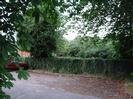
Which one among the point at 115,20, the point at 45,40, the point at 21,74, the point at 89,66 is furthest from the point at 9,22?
the point at 45,40

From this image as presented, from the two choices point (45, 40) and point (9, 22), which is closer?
point (9, 22)

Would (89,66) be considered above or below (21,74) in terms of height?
below

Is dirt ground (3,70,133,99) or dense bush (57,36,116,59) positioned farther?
dense bush (57,36,116,59)

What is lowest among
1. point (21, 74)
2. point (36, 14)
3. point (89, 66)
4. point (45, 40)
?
point (89, 66)

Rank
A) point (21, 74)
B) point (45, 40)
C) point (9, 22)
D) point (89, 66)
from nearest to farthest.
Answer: point (21, 74), point (9, 22), point (89, 66), point (45, 40)

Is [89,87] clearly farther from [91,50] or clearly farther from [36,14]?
[91,50]

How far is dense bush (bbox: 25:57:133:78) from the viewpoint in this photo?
20.5 m

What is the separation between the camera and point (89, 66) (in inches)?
834

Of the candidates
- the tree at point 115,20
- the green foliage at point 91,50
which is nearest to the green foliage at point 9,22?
the tree at point 115,20

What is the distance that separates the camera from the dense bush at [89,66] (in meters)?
20.5

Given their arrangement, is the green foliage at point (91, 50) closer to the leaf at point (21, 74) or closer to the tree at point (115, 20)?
the tree at point (115, 20)

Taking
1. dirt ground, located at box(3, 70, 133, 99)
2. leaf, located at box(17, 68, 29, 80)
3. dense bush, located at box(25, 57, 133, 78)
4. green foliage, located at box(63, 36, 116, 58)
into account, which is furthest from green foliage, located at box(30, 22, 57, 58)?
leaf, located at box(17, 68, 29, 80)

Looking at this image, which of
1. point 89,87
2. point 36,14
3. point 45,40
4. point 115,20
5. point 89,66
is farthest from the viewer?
point 45,40

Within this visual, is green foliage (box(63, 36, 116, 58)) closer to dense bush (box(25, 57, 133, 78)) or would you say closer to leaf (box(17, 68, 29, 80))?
dense bush (box(25, 57, 133, 78))
